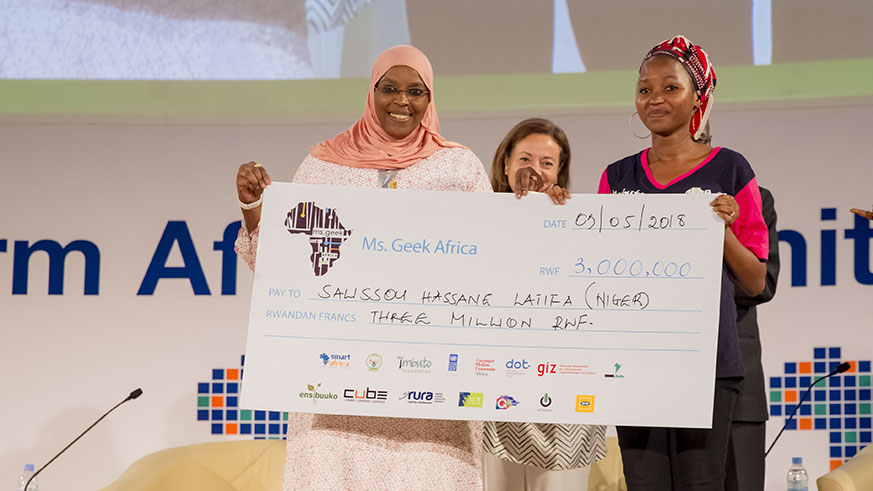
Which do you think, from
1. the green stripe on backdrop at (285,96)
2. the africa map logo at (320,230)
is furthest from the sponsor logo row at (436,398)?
the green stripe on backdrop at (285,96)

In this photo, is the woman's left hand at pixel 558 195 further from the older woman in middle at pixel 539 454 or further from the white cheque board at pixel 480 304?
the older woman in middle at pixel 539 454

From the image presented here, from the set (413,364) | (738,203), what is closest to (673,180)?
(738,203)

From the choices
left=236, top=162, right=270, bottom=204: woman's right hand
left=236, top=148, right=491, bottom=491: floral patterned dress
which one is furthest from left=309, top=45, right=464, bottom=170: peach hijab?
left=236, top=162, right=270, bottom=204: woman's right hand

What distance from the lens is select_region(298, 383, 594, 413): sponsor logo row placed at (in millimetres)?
2301

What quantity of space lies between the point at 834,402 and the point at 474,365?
2870mm

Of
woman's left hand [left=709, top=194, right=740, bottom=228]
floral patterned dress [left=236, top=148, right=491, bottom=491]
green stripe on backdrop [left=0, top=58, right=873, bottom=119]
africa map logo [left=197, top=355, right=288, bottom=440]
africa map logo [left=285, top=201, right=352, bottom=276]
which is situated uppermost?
green stripe on backdrop [left=0, top=58, right=873, bottom=119]

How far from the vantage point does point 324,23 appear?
4.84 meters

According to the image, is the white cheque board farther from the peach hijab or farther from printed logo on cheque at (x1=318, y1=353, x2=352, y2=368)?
the peach hijab

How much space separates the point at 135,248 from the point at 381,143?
2805 millimetres

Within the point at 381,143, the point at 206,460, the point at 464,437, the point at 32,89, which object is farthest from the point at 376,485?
the point at 32,89

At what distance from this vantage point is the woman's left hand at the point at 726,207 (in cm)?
220

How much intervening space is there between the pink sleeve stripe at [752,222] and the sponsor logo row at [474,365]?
46cm

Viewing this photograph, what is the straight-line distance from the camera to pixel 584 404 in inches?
90.5

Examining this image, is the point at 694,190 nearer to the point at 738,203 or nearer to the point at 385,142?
the point at 738,203
